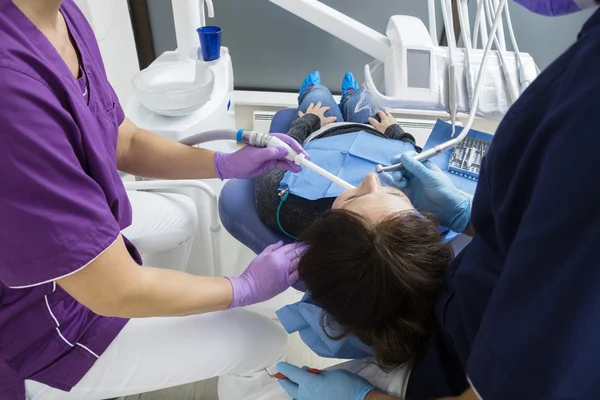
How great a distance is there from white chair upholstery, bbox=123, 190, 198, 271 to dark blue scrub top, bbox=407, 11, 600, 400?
45.2 inches

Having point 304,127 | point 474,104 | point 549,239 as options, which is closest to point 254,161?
point 304,127

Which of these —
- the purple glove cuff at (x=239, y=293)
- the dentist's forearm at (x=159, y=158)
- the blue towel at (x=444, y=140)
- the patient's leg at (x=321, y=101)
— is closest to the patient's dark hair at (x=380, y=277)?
the purple glove cuff at (x=239, y=293)

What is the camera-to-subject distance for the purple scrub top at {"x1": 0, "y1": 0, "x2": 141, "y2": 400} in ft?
2.10

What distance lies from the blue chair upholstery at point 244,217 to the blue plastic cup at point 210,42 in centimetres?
49

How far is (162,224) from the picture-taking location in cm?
145

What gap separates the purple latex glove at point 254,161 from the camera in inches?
48.0

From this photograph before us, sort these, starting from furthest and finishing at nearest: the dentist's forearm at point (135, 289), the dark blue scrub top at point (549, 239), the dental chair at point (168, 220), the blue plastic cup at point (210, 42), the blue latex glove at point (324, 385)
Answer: the blue plastic cup at point (210, 42), the dental chair at point (168, 220), the blue latex glove at point (324, 385), the dentist's forearm at point (135, 289), the dark blue scrub top at point (549, 239)

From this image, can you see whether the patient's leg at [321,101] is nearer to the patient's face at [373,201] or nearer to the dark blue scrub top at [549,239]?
the patient's face at [373,201]

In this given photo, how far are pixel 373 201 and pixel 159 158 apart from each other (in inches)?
26.2

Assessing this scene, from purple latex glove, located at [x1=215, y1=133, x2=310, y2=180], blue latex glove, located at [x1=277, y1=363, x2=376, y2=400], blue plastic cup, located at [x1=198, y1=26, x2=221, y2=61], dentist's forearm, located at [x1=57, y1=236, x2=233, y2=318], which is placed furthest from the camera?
blue plastic cup, located at [x1=198, y1=26, x2=221, y2=61]

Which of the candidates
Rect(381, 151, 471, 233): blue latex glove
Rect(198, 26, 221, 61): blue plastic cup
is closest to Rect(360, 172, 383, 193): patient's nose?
Rect(381, 151, 471, 233): blue latex glove

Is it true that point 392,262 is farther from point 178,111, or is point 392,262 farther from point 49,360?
point 178,111

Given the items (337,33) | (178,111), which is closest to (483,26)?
(337,33)

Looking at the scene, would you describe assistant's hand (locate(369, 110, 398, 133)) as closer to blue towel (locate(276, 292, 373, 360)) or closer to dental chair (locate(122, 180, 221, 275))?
dental chair (locate(122, 180, 221, 275))
